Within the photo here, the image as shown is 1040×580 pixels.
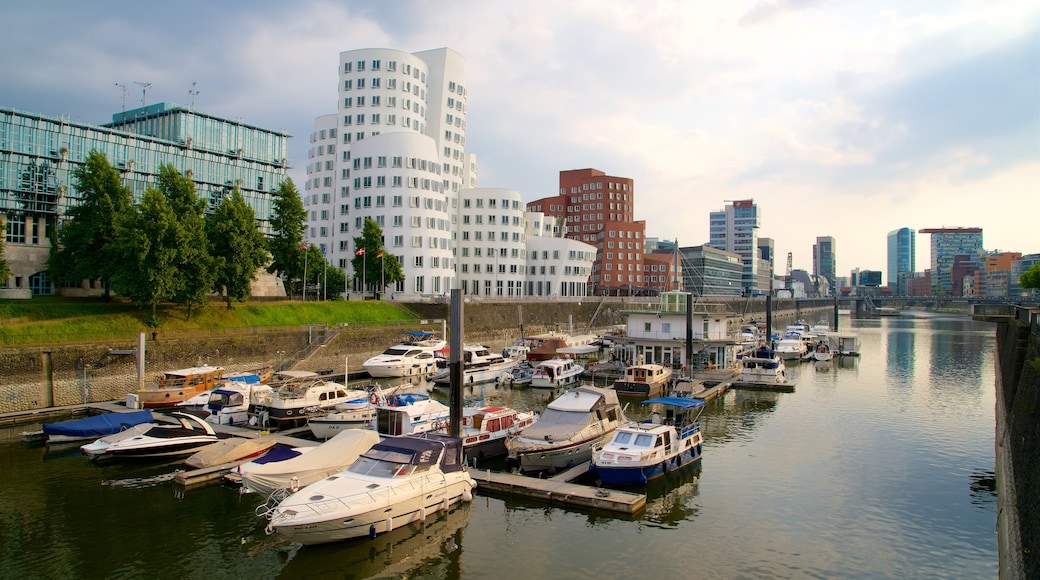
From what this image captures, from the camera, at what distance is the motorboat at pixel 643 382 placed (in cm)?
4622

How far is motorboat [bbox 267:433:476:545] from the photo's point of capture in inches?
748

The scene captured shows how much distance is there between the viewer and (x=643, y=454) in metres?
25.6

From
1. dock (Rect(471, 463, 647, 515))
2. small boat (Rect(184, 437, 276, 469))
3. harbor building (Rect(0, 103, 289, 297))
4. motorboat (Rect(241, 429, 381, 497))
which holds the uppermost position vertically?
→ harbor building (Rect(0, 103, 289, 297))

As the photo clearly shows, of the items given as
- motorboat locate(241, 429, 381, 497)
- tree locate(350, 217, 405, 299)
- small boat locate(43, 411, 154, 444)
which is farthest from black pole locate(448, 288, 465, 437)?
tree locate(350, 217, 405, 299)

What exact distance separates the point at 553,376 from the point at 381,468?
3301 centimetres

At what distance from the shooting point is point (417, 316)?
8281 cm

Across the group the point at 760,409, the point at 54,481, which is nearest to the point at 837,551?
the point at 760,409

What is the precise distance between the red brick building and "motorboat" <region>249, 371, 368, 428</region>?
124 metres

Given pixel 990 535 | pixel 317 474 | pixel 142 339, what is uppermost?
pixel 142 339

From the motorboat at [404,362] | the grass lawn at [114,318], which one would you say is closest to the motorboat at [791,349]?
the motorboat at [404,362]

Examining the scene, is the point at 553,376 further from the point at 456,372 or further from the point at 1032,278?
the point at 1032,278

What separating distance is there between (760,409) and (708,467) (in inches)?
661

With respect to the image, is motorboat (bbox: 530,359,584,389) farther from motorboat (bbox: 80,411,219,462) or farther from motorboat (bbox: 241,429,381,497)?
motorboat (bbox: 241,429,381,497)

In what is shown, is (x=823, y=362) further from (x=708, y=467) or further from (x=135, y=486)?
(x=135, y=486)
